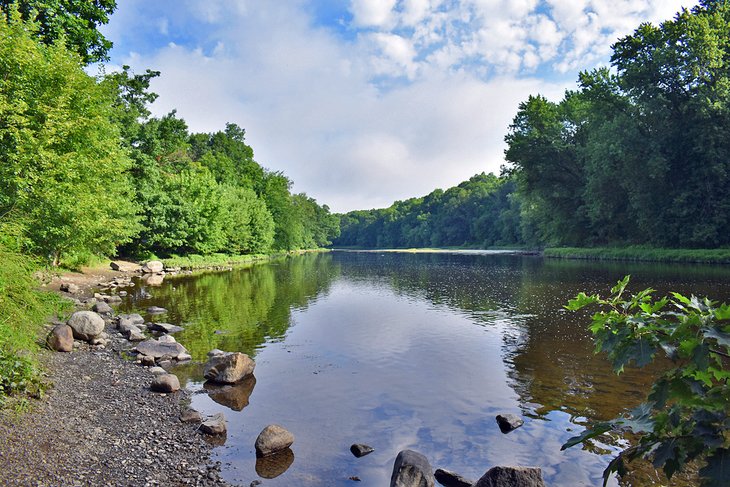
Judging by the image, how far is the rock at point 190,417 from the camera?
394 inches

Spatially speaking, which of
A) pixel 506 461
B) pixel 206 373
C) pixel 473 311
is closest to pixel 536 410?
pixel 506 461

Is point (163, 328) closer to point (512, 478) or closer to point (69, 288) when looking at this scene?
point (69, 288)

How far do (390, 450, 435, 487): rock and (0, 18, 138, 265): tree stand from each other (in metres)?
12.3

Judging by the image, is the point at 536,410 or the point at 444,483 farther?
the point at 536,410

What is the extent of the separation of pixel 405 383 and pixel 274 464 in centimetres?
557

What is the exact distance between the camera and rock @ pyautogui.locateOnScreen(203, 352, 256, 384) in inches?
511

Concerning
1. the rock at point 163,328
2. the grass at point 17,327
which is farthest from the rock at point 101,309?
the grass at point 17,327

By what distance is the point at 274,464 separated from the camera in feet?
27.9

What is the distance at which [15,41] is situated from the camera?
16.2 m

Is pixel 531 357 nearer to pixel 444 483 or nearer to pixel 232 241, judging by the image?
pixel 444 483

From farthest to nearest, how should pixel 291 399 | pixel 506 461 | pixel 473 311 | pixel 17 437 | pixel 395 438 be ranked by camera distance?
pixel 473 311
pixel 291 399
pixel 395 438
pixel 506 461
pixel 17 437

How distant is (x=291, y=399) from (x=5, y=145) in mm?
13065

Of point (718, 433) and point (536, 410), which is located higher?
point (718, 433)

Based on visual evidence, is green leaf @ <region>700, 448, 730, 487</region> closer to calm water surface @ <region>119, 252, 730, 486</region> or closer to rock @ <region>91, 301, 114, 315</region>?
calm water surface @ <region>119, 252, 730, 486</region>
